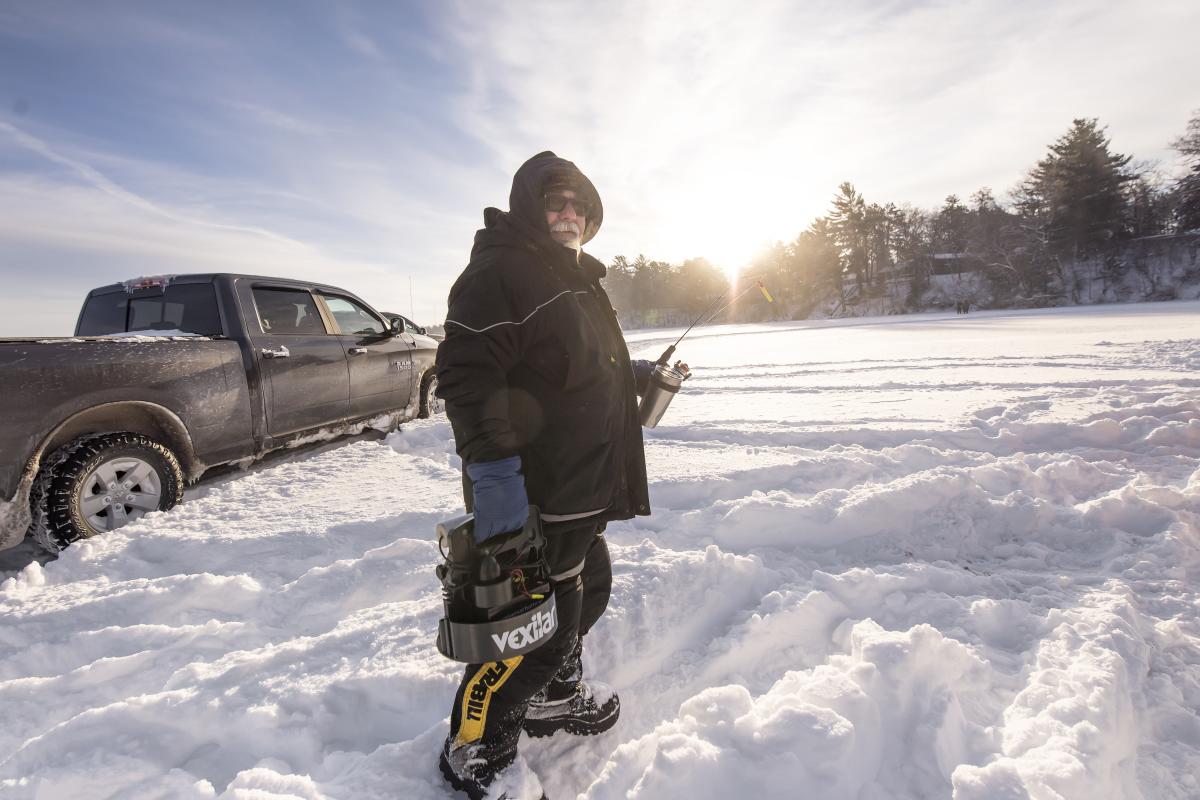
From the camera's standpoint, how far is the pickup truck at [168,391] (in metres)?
3.08

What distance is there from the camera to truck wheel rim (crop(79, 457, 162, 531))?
11.0 ft

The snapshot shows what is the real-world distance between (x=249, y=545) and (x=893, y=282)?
198ft

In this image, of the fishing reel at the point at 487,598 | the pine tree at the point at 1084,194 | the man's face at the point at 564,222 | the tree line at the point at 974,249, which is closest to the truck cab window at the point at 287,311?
the man's face at the point at 564,222

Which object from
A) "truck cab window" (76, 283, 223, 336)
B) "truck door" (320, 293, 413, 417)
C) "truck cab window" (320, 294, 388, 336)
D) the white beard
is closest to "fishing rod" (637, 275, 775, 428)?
the white beard

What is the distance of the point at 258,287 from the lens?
4820 mm

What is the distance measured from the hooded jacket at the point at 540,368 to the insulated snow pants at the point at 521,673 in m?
0.12

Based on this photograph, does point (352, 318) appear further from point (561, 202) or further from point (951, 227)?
point (951, 227)

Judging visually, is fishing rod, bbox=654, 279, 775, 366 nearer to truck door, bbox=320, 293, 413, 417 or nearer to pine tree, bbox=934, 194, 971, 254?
truck door, bbox=320, 293, 413, 417

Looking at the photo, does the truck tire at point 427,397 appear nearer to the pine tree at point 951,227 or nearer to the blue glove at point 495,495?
the blue glove at point 495,495

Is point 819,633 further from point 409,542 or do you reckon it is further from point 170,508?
point 170,508

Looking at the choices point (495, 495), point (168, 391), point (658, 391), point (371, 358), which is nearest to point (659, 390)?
point (658, 391)

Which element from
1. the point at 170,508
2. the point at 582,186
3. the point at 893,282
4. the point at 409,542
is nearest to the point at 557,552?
the point at 582,186

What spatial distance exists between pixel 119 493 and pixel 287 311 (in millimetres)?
2092

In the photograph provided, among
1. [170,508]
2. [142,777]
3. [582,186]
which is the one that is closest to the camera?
[142,777]
